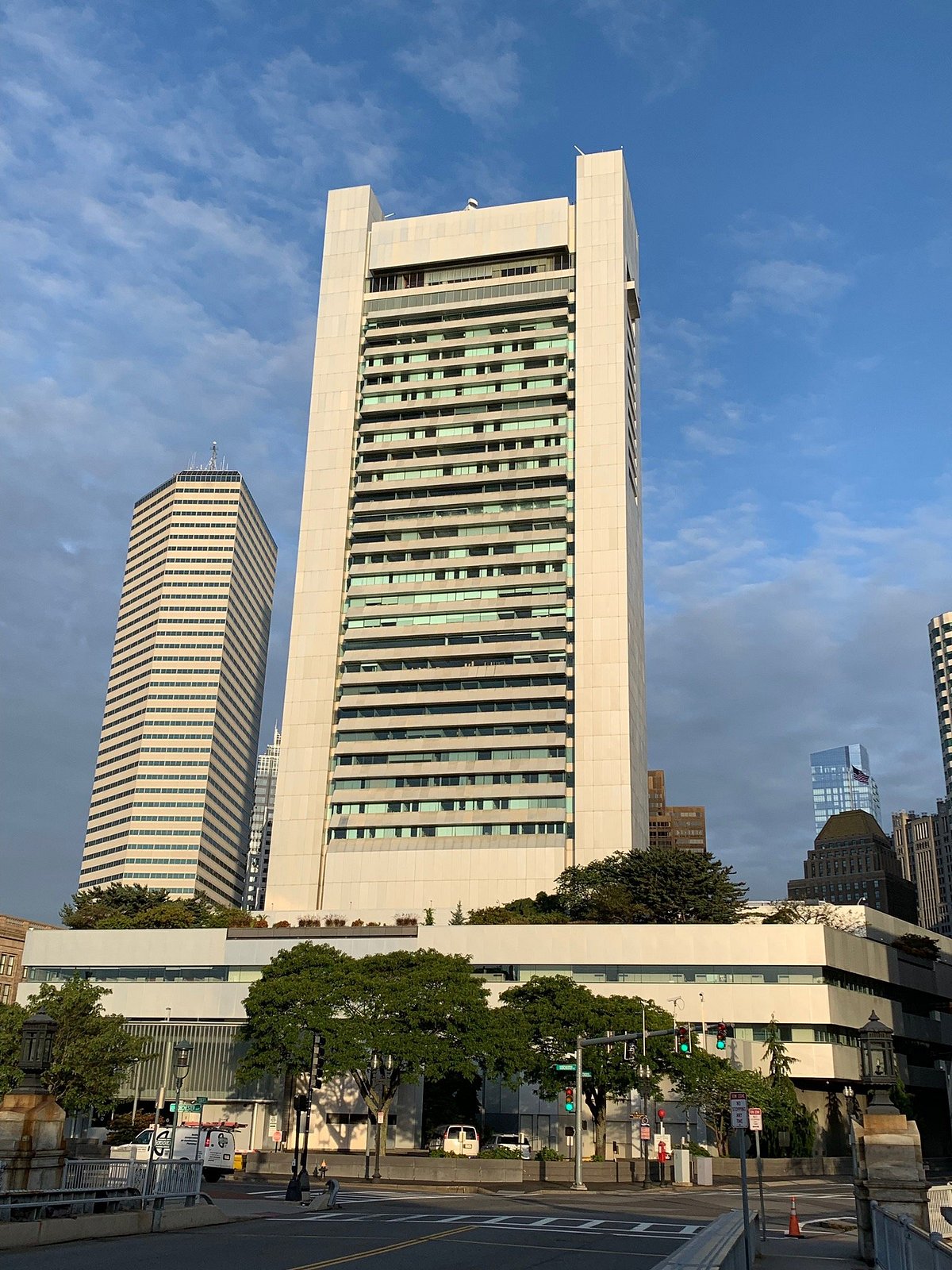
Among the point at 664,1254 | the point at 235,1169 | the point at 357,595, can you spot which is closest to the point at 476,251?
the point at 357,595

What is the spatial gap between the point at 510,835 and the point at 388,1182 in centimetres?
5571

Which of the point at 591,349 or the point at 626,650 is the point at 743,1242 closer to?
the point at 626,650

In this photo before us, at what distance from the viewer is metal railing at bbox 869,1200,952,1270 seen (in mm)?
15266

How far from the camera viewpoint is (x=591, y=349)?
122m

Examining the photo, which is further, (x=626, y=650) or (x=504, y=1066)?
(x=626, y=650)

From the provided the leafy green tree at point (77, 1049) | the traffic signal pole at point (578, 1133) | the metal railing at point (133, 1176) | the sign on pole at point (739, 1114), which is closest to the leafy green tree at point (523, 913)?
the leafy green tree at point (77, 1049)

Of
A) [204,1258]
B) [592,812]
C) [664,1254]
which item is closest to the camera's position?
[204,1258]

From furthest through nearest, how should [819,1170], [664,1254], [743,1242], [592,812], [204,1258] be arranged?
[592,812]
[819,1170]
[664,1254]
[204,1258]
[743,1242]

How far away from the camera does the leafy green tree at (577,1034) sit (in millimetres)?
64812

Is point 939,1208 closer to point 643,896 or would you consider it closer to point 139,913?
point 643,896

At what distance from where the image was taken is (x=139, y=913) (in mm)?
105812

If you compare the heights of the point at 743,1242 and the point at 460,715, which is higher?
the point at 460,715

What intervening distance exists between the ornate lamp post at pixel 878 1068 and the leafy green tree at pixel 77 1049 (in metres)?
49.6

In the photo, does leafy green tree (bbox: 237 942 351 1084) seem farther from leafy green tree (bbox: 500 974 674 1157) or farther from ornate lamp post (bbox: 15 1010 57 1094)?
ornate lamp post (bbox: 15 1010 57 1094)
